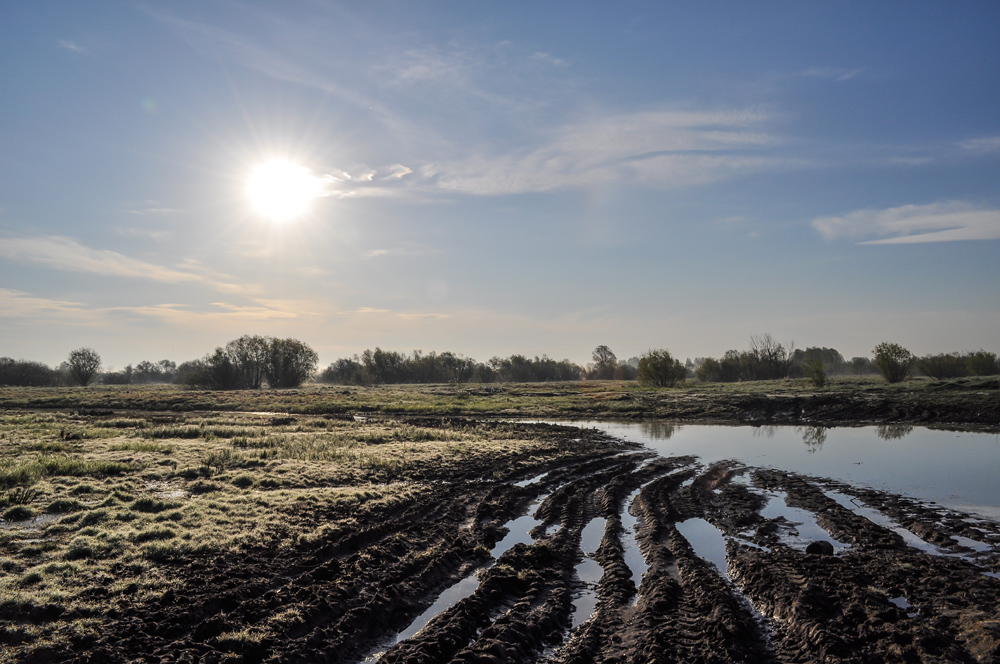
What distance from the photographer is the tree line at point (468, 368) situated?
85.1 metres

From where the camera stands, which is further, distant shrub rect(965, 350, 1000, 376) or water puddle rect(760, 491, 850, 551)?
distant shrub rect(965, 350, 1000, 376)

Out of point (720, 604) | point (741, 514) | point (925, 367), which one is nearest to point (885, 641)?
point (720, 604)

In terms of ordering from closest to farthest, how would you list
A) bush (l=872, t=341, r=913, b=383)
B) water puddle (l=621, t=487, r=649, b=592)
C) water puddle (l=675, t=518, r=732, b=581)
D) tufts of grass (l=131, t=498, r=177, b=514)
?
Answer: water puddle (l=621, t=487, r=649, b=592) < water puddle (l=675, t=518, r=732, b=581) < tufts of grass (l=131, t=498, r=177, b=514) < bush (l=872, t=341, r=913, b=383)

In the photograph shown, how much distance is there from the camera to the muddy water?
17.1m

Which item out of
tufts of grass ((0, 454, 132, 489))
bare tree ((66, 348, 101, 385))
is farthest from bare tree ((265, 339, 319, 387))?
tufts of grass ((0, 454, 132, 489))

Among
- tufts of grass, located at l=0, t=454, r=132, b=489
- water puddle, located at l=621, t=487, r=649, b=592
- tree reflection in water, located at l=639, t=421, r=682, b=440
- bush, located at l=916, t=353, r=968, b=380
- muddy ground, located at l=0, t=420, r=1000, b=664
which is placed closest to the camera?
muddy ground, located at l=0, t=420, r=1000, b=664

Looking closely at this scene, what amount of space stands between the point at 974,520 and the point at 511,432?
82.3ft

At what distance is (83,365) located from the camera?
118562 millimetres

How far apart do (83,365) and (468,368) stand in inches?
3623

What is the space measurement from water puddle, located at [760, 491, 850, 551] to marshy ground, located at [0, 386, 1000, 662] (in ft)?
0.36

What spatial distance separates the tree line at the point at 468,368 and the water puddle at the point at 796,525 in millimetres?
65199

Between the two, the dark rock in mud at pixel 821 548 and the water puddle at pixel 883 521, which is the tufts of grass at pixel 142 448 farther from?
the water puddle at pixel 883 521

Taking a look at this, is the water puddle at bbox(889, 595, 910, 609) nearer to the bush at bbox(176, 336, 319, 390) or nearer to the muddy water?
the muddy water

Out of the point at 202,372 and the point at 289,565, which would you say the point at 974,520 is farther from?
the point at 202,372
